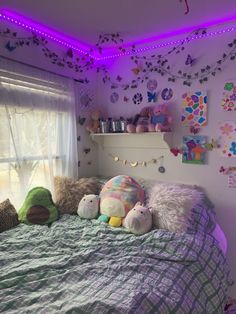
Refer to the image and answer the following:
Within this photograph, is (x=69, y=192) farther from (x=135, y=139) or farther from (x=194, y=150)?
(x=194, y=150)

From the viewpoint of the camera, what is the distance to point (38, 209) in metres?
2.06

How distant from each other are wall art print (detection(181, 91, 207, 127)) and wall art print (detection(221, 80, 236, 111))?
0.55 feet

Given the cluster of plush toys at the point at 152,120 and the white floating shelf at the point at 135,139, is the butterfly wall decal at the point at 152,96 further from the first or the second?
the white floating shelf at the point at 135,139

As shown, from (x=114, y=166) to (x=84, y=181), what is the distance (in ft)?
1.71

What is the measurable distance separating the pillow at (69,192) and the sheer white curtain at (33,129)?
0.10 metres

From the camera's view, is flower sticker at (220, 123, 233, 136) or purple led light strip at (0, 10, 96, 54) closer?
purple led light strip at (0, 10, 96, 54)

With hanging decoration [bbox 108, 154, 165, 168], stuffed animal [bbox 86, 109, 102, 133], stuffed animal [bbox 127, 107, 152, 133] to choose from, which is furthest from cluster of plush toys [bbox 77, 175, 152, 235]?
stuffed animal [bbox 86, 109, 102, 133]

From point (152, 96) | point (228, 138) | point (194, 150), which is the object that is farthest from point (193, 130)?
point (152, 96)

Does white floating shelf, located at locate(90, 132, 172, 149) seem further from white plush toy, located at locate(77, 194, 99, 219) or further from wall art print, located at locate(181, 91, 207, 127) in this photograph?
white plush toy, located at locate(77, 194, 99, 219)

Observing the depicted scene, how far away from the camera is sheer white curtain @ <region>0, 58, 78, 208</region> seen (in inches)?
77.9

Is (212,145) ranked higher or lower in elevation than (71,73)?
lower

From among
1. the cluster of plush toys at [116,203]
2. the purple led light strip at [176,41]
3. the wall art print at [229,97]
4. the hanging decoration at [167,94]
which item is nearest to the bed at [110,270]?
the cluster of plush toys at [116,203]

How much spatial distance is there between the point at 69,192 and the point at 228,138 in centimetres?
153

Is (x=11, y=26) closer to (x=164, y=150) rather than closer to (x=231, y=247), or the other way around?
(x=164, y=150)
